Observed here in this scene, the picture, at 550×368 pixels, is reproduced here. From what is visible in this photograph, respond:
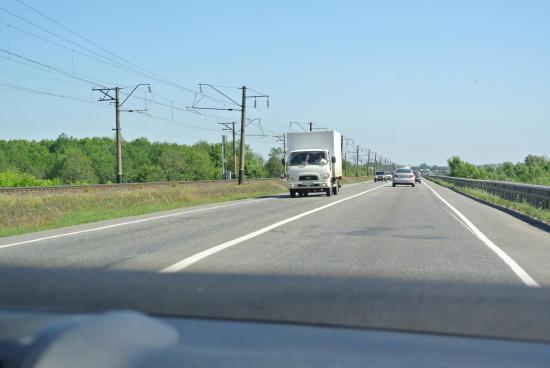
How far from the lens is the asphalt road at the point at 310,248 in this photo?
7984 mm

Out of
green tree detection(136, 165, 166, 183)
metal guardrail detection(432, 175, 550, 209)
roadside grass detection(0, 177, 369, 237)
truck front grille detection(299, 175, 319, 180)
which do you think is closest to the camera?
roadside grass detection(0, 177, 369, 237)

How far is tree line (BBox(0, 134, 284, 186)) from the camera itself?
12650 centimetres

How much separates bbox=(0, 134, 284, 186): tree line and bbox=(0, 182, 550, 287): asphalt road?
102474mm

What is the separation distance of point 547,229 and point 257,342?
13.9 m

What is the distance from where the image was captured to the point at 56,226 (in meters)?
17.4

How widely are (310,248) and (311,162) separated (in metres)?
22.8

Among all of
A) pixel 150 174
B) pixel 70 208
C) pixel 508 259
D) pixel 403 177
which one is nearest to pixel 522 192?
pixel 508 259

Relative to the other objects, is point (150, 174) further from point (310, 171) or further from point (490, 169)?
point (490, 169)

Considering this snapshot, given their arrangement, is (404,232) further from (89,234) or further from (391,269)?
(89,234)

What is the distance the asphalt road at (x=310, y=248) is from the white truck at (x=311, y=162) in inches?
620

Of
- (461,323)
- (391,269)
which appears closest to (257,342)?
(461,323)

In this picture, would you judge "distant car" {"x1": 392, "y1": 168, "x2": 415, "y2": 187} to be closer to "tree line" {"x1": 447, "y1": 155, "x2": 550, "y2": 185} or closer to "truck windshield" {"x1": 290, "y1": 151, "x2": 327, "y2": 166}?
"truck windshield" {"x1": 290, "y1": 151, "x2": 327, "y2": 166}

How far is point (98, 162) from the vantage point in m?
145

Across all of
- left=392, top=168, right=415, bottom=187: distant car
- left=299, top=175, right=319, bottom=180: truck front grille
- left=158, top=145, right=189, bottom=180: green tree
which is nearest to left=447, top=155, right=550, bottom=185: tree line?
left=158, top=145, right=189, bottom=180: green tree
